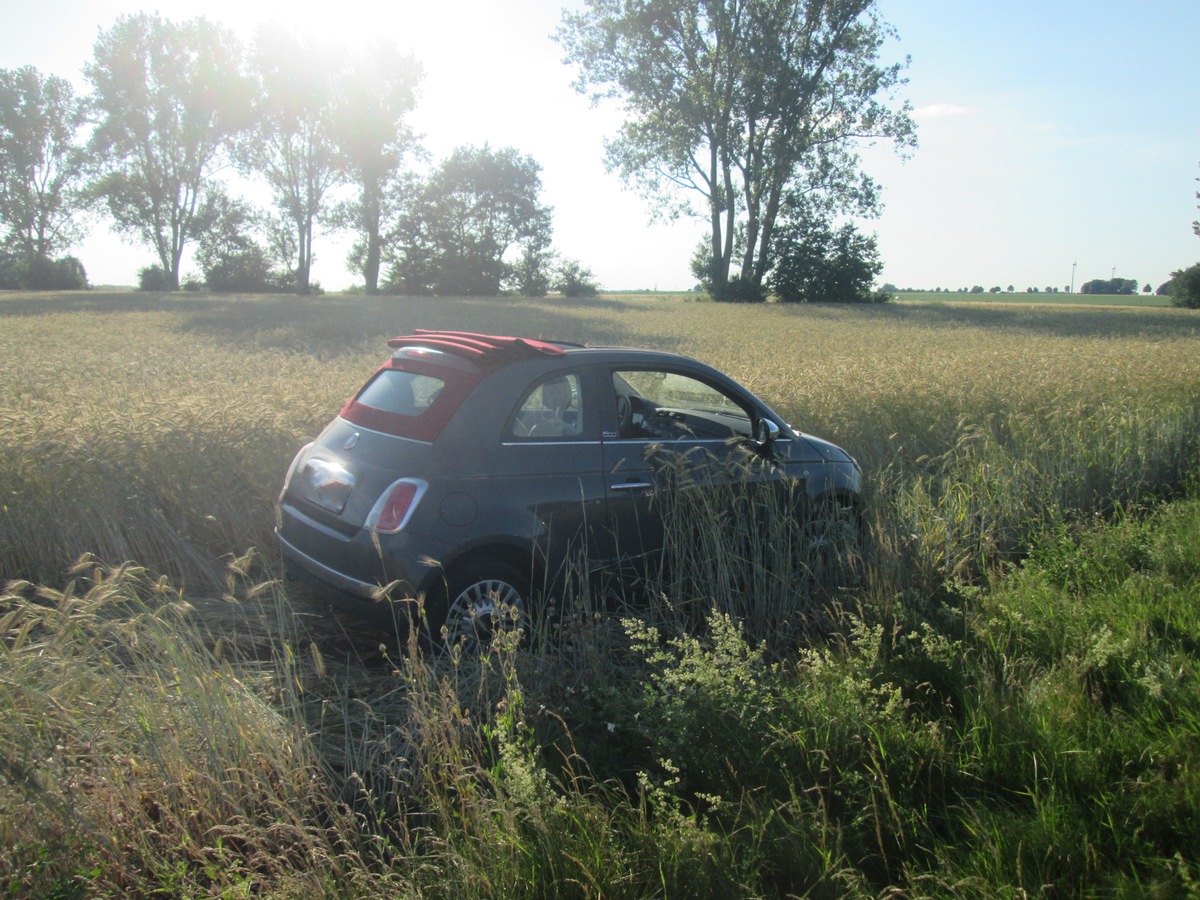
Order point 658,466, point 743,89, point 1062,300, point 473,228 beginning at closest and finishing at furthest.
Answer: point 658,466, point 743,89, point 473,228, point 1062,300

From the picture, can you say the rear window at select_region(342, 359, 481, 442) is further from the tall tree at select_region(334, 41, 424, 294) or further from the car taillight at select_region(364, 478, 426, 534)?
the tall tree at select_region(334, 41, 424, 294)

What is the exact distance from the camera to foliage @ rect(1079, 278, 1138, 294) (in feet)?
349

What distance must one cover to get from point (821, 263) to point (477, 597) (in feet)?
166

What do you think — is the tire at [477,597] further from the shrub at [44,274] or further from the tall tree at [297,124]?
the shrub at [44,274]

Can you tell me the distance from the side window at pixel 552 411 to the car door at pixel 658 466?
206mm

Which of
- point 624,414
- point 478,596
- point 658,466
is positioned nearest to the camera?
point 478,596

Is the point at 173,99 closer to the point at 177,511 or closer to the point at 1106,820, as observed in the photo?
the point at 177,511

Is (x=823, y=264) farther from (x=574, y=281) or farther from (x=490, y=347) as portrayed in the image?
(x=490, y=347)

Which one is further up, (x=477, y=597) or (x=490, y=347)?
(x=490, y=347)

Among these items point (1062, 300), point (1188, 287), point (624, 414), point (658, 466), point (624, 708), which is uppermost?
point (1062, 300)

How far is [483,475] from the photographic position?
448 centimetres

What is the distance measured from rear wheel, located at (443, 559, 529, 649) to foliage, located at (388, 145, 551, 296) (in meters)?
59.9

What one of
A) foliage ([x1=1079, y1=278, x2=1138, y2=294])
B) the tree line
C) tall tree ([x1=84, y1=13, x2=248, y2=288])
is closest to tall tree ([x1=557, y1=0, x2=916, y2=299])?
the tree line

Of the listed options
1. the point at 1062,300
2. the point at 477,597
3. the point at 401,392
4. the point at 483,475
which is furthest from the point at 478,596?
the point at 1062,300
